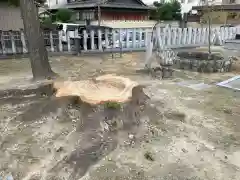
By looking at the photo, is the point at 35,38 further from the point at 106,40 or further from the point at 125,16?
the point at 125,16

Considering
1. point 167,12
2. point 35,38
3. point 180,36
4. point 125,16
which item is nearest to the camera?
point 35,38

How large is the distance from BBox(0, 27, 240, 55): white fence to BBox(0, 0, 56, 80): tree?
397 cm

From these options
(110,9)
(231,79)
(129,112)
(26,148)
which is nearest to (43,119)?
(26,148)

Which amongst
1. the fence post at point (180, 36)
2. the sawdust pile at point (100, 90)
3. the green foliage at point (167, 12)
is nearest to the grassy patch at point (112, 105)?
the sawdust pile at point (100, 90)

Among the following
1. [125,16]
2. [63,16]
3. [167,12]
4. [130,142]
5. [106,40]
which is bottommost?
[130,142]

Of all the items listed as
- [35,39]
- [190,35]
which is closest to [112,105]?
[35,39]

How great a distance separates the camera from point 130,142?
3572mm

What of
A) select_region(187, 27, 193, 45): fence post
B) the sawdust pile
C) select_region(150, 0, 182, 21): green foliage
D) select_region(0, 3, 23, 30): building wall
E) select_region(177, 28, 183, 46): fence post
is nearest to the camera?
the sawdust pile

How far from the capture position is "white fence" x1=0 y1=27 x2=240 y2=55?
10094 millimetres

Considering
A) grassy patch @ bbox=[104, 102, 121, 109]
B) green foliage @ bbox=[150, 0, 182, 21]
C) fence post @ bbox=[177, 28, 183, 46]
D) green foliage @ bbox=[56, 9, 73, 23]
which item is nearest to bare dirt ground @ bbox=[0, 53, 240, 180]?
grassy patch @ bbox=[104, 102, 121, 109]

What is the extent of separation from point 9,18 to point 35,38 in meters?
8.25

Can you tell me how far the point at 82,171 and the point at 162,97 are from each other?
293 cm

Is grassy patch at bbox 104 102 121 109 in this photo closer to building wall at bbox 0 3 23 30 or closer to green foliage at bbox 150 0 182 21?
building wall at bbox 0 3 23 30

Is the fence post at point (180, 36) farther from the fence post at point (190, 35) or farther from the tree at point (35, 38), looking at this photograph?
the tree at point (35, 38)
